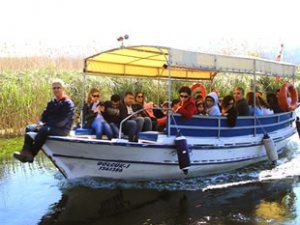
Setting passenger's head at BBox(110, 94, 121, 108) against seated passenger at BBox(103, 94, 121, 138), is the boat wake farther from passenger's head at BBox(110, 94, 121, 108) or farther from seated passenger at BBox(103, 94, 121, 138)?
passenger's head at BBox(110, 94, 121, 108)

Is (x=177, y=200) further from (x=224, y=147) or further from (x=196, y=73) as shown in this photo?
(x=196, y=73)

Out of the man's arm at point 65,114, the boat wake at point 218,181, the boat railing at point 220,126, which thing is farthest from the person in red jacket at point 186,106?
the man's arm at point 65,114

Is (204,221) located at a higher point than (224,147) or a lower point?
lower

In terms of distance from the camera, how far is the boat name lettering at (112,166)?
28.8 feet

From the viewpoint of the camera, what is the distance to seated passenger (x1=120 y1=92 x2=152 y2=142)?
30.2 ft

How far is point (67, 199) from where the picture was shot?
853cm

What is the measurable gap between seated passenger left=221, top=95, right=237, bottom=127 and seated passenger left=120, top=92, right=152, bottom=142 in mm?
1547

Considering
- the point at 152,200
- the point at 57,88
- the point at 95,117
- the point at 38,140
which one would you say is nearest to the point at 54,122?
the point at 38,140

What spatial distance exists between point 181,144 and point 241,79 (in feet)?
35.7

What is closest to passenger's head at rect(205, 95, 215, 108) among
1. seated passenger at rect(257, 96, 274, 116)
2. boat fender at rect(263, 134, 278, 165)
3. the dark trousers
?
boat fender at rect(263, 134, 278, 165)

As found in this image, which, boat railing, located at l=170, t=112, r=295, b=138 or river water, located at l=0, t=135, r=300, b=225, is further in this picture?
boat railing, located at l=170, t=112, r=295, b=138

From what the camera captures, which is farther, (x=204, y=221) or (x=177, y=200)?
(x=177, y=200)

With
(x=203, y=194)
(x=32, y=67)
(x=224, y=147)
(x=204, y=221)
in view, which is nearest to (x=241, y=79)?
(x=32, y=67)

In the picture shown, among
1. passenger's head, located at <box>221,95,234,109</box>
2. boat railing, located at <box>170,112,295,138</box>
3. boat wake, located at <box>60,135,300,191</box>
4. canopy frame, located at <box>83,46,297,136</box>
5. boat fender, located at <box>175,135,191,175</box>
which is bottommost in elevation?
boat wake, located at <box>60,135,300,191</box>
